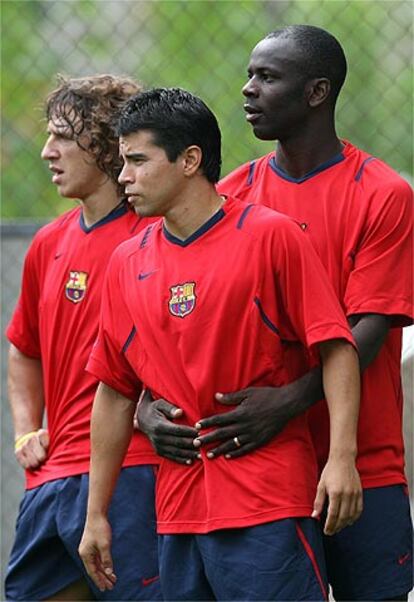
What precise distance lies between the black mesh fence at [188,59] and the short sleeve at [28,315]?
1.77m

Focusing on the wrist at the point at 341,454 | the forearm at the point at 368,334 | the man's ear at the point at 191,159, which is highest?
the man's ear at the point at 191,159

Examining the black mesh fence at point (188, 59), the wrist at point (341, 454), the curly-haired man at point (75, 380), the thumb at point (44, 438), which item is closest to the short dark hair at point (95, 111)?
the curly-haired man at point (75, 380)

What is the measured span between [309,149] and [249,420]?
2.80 feet

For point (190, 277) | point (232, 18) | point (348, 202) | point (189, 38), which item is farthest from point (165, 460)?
point (232, 18)

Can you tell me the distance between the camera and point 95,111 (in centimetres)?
501

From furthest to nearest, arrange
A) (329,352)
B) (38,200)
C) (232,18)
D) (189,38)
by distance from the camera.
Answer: (38,200) < (232,18) < (189,38) < (329,352)

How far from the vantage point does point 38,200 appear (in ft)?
31.7

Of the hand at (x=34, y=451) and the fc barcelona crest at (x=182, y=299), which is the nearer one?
the fc barcelona crest at (x=182, y=299)

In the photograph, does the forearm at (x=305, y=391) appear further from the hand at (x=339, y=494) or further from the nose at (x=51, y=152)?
the nose at (x=51, y=152)

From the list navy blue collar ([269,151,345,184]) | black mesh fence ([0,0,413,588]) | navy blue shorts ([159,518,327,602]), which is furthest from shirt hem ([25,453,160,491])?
black mesh fence ([0,0,413,588])

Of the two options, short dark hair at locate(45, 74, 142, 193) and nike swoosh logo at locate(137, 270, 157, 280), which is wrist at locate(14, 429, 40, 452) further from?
nike swoosh logo at locate(137, 270, 157, 280)

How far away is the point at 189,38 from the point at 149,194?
13.4 ft

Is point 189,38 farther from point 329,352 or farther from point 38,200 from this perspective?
point 329,352

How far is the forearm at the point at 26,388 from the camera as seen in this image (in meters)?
5.25
